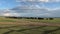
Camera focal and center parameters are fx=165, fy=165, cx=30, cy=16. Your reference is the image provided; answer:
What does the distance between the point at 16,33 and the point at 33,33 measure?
335 cm

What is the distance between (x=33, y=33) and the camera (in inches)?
1275

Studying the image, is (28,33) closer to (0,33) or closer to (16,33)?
(16,33)

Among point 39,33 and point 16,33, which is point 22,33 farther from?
point 39,33

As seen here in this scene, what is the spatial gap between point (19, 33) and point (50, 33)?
6192 mm

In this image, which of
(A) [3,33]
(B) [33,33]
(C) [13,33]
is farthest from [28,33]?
(A) [3,33]

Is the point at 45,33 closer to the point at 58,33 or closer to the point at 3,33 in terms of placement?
the point at 58,33

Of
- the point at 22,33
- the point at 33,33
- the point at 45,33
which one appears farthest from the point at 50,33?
the point at 22,33

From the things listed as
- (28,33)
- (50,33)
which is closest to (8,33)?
(28,33)

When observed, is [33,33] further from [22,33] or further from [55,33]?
[55,33]

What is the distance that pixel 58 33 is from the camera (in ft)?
110

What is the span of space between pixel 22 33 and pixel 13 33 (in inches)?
69.6

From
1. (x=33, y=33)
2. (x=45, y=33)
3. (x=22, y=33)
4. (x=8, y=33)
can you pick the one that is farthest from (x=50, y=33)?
(x=8, y=33)

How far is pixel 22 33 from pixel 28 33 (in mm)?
1207

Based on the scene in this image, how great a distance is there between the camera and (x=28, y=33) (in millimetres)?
32406
